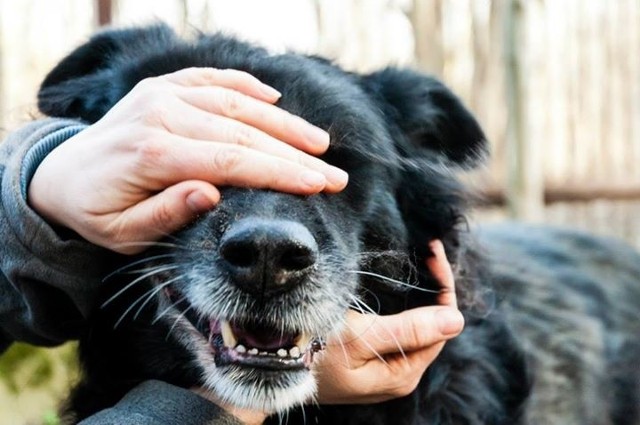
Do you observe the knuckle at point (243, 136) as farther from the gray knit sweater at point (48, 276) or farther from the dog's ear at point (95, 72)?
the dog's ear at point (95, 72)

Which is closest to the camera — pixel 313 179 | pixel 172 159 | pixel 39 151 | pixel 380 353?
pixel 172 159

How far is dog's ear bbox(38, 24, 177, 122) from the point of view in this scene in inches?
94.3

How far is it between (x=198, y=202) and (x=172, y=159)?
0.37ft

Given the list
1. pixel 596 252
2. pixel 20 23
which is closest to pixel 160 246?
pixel 596 252

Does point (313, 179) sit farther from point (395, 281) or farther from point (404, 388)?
point (404, 388)

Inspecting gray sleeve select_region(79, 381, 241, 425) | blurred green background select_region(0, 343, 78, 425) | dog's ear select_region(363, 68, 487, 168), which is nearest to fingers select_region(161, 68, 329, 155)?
gray sleeve select_region(79, 381, 241, 425)

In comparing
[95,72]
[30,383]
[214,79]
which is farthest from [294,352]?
[30,383]

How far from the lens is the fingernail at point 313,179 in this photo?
1.77 metres

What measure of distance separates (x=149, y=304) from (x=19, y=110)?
900 millimetres

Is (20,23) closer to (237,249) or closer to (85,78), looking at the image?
(85,78)

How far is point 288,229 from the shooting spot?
1.75m

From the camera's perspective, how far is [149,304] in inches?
86.4

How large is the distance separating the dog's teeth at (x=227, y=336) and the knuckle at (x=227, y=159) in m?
0.40

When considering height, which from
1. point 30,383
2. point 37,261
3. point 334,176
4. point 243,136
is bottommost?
point 30,383
